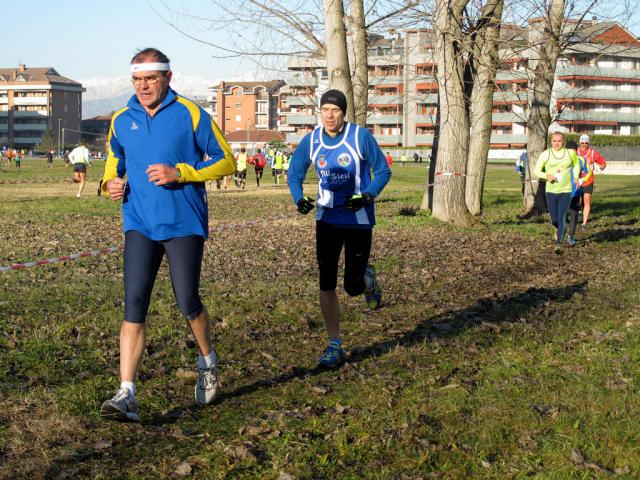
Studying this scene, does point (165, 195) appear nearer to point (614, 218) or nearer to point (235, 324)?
point (235, 324)

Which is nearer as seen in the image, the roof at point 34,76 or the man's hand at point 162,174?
the man's hand at point 162,174

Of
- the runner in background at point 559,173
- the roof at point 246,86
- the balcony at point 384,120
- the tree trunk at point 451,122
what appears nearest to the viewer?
the runner in background at point 559,173

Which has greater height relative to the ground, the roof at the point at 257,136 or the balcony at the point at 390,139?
the roof at the point at 257,136

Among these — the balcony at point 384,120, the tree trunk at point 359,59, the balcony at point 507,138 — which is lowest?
the tree trunk at point 359,59

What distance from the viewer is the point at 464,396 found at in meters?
6.20

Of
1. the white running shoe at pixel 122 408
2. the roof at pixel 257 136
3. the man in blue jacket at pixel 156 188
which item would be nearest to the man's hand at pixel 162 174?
the man in blue jacket at pixel 156 188

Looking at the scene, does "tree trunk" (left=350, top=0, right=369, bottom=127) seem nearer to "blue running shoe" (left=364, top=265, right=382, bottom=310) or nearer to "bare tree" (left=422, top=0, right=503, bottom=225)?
"bare tree" (left=422, top=0, right=503, bottom=225)

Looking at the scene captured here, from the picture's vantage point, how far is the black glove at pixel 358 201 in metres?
6.93

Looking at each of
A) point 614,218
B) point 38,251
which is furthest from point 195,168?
point 614,218

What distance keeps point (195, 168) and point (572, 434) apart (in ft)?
8.80

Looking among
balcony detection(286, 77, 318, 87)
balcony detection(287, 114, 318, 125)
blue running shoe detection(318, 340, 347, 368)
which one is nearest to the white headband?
blue running shoe detection(318, 340, 347, 368)

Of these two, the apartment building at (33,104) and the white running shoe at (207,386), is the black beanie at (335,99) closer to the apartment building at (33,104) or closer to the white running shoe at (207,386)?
the white running shoe at (207,386)

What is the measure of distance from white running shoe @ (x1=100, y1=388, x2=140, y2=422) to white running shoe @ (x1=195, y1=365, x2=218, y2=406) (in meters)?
0.53

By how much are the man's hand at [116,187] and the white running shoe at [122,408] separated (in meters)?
1.17
